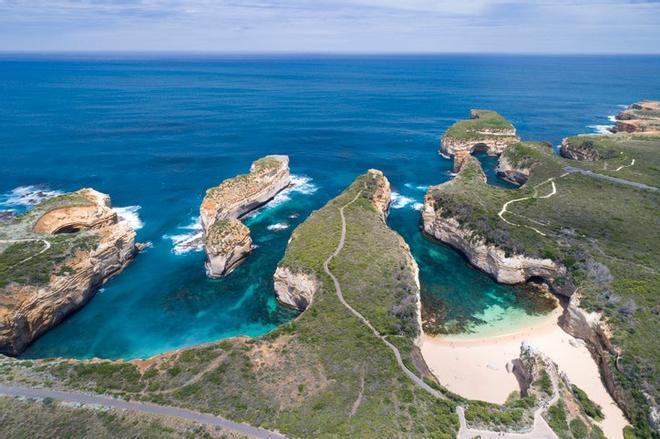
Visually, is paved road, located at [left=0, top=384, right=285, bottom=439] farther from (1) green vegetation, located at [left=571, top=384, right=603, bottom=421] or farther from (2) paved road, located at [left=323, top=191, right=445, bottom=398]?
(1) green vegetation, located at [left=571, top=384, right=603, bottom=421]

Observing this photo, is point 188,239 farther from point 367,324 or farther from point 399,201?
point 399,201

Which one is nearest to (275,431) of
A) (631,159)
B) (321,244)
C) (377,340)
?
(377,340)

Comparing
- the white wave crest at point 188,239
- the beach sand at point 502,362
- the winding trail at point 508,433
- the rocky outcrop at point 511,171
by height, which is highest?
the rocky outcrop at point 511,171

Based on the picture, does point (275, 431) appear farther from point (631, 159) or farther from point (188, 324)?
point (631, 159)

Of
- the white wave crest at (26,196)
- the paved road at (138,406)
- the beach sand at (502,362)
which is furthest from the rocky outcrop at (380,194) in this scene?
the white wave crest at (26,196)

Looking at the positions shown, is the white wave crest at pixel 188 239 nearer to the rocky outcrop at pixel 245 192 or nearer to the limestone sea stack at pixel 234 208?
the limestone sea stack at pixel 234 208

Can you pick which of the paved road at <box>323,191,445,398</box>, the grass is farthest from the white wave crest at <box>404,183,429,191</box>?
the grass
